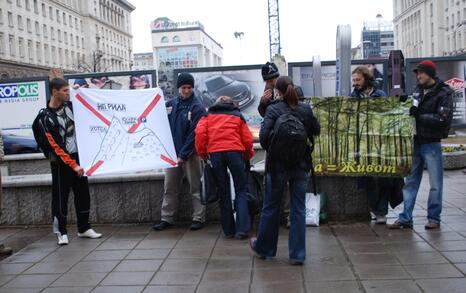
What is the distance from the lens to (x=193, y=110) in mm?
6812

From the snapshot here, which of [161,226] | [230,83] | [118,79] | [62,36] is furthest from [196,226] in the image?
[62,36]

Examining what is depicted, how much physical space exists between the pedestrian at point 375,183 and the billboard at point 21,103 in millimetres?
10233

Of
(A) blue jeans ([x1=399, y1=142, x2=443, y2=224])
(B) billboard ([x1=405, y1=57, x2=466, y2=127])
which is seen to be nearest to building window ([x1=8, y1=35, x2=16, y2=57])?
(B) billboard ([x1=405, y1=57, x2=466, y2=127])

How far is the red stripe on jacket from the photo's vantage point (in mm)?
6273

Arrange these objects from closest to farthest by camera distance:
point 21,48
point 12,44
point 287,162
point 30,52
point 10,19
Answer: point 287,162, point 10,19, point 12,44, point 21,48, point 30,52

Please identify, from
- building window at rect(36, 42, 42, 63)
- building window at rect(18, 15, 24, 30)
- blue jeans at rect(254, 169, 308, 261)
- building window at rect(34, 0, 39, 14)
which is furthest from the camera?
building window at rect(34, 0, 39, 14)

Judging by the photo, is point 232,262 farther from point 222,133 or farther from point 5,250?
point 5,250

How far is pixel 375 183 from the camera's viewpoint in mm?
6660

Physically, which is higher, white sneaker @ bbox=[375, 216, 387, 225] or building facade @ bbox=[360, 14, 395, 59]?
building facade @ bbox=[360, 14, 395, 59]

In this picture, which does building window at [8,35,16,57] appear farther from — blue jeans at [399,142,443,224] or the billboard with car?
blue jeans at [399,142,443,224]

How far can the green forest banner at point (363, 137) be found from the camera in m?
6.45

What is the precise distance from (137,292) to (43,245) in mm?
2222

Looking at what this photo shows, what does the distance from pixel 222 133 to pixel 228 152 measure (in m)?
0.22

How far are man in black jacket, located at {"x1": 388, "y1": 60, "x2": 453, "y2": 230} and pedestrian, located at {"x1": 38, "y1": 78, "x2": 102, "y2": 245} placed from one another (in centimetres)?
358
